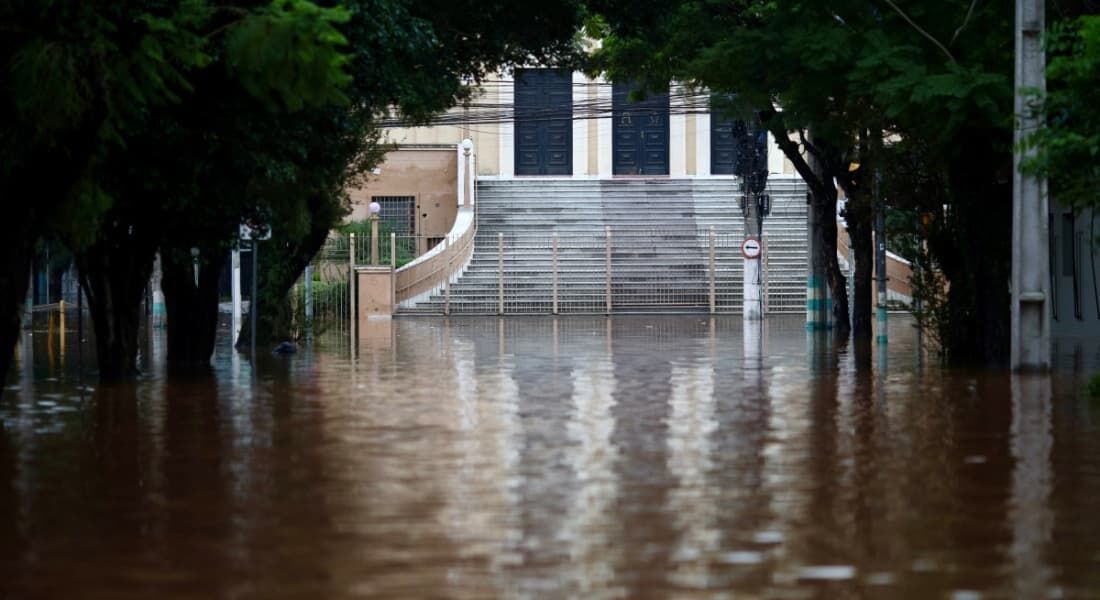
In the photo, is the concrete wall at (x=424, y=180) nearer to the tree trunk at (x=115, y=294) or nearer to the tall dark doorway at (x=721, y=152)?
the tall dark doorway at (x=721, y=152)

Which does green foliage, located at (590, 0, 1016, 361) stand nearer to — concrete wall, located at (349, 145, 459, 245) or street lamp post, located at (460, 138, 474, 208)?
street lamp post, located at (460, 138, 474, 208)

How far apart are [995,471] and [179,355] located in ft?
55.3

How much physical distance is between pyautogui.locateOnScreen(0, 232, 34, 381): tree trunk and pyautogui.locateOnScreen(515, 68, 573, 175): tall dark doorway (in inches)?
1904

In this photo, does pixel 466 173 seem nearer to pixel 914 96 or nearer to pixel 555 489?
pixel 914 96

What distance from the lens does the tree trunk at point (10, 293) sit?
14.6 meters

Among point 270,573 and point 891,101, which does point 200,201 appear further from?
point 270,573

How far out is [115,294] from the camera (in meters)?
23.8

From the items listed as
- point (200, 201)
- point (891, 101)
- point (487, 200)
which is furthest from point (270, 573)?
point (487, 200)

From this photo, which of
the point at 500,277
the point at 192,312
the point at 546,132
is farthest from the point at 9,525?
the point at 546,132

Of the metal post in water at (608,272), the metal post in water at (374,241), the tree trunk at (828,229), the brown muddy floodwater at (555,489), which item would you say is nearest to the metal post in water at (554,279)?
the metal post in water at (608,272)

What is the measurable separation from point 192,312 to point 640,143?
39093mm

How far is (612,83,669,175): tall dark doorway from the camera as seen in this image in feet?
214

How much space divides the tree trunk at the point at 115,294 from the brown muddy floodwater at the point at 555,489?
0.69 m

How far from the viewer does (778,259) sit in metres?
56.3
